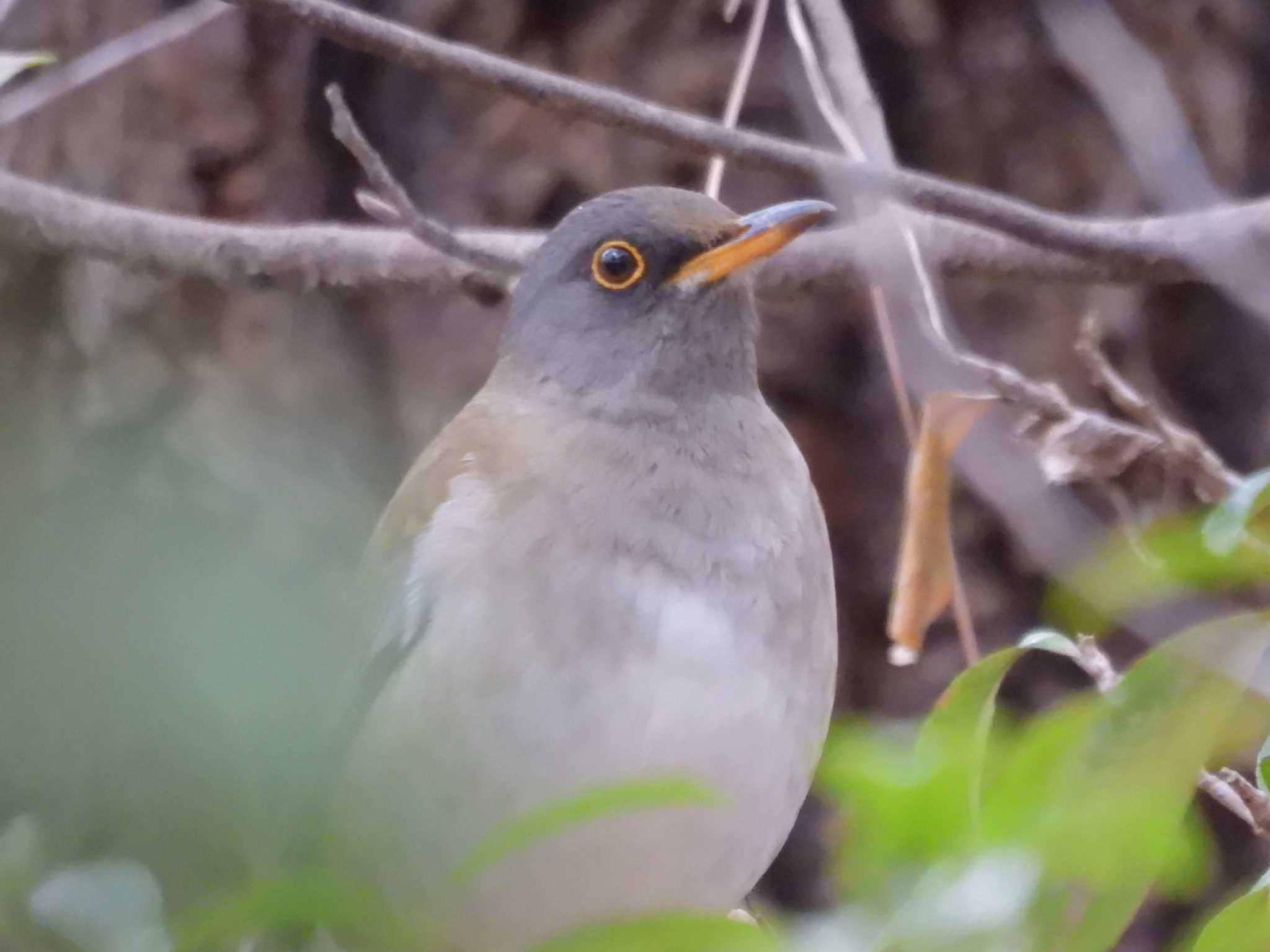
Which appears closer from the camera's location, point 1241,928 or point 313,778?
point 1241,928

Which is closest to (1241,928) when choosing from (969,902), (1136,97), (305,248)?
(969,902)

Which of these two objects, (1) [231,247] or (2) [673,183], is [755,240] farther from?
(2) [673,183]

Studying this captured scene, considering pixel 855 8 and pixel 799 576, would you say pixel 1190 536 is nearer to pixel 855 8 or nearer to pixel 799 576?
pixel 799 576

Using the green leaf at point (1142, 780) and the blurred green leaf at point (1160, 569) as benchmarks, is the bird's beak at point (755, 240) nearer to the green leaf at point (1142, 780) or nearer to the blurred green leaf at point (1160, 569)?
the blurred green leaf at point (1160, 569)

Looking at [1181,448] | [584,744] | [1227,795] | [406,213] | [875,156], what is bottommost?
[1227,795]

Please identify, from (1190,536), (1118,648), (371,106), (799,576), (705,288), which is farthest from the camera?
(371,106)

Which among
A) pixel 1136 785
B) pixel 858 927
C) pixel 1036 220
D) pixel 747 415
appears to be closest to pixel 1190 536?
pixel 1136 785

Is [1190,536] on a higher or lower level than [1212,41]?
lower
